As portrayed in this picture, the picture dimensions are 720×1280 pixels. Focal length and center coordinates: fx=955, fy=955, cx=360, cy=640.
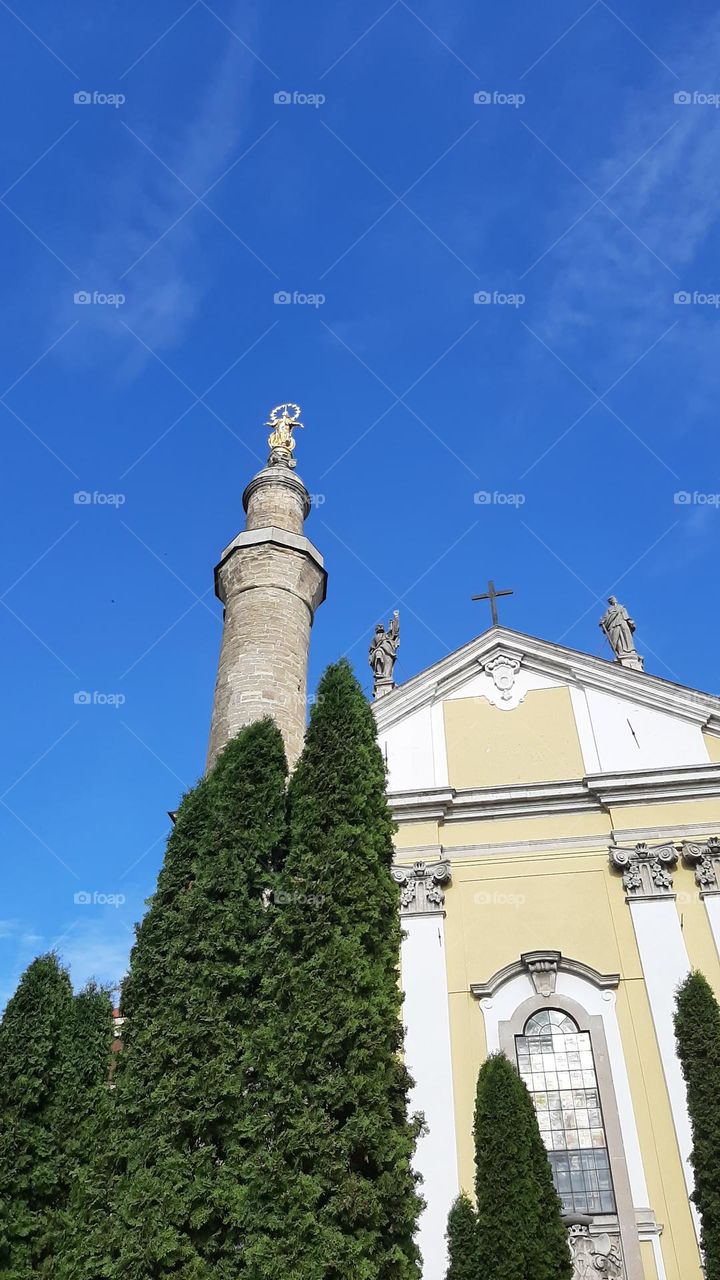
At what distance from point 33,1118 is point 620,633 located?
43.4ft

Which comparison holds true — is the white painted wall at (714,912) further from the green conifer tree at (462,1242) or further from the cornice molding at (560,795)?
the green conifer tree at (462,1242)

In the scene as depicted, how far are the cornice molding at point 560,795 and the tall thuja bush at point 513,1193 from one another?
16.8 feet

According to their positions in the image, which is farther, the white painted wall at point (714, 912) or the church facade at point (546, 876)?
the white painted wall at point (714, 912)

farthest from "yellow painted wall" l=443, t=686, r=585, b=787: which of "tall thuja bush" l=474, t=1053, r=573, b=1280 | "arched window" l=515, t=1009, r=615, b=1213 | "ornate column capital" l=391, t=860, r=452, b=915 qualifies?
"tall thuja bush" l=474, t=1053, r=573, b=1280

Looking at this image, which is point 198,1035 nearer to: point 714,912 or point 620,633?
point 714,912

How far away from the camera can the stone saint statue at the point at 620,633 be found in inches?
726

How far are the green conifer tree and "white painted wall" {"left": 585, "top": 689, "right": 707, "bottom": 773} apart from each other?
23.8 ft

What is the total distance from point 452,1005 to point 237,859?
20.1ft

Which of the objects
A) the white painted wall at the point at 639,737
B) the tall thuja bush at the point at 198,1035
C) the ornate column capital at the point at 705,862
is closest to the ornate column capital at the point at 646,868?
the ornate column capital at the point at 705,862

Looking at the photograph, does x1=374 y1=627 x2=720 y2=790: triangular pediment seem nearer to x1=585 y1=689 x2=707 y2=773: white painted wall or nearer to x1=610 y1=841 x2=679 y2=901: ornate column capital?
x1=585 y1=689 x2=707 y2=773: white painted wall

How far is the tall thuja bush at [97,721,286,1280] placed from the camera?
27.2 feet

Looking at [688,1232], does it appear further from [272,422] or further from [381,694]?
[272,422]

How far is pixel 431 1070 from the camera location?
14.0m

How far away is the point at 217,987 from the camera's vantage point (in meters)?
9.49
